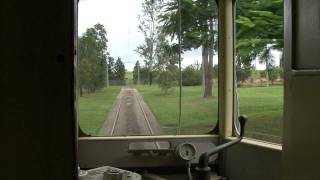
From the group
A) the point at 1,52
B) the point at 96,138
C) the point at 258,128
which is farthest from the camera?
the point at 96,138

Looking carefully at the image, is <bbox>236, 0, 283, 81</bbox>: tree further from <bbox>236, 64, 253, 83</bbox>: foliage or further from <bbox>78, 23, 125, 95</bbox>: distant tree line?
<bbox>78, 23, 125, 95</bbox>: distant tree line

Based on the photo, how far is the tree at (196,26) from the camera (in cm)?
293

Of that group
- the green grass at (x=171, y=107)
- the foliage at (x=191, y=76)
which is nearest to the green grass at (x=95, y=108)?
the green grass at (x=171, y=107)

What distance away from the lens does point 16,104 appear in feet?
2.10

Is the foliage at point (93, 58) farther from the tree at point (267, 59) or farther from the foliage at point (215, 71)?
the tree at point (267, 59)

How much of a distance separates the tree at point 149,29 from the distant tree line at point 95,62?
0.21m

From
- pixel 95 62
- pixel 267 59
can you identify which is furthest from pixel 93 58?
pixel 267 59

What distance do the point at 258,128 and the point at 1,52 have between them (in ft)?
7.35

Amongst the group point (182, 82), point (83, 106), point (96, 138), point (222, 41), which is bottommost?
point (96, 138)

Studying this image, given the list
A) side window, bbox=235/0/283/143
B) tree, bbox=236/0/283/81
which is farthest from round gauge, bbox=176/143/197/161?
tree, bbox=236/0/283/81

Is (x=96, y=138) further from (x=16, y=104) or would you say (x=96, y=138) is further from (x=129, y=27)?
(x=16, y=104)

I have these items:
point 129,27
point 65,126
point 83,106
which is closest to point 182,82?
point 129,27

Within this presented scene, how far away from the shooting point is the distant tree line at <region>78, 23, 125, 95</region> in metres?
Result: 2.86

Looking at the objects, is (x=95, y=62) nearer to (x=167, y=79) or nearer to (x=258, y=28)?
(x=167, y=79)
